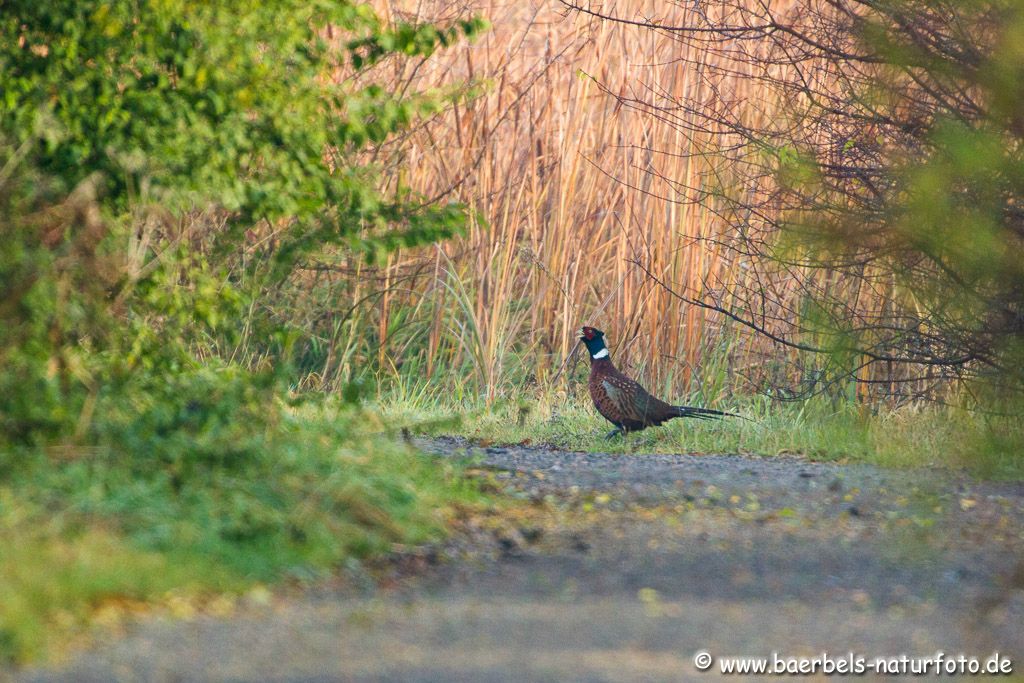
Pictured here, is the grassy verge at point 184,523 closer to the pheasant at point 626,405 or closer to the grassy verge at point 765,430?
the grassy verge at point 765,430

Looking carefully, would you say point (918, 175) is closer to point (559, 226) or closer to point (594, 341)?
point (594, 341)

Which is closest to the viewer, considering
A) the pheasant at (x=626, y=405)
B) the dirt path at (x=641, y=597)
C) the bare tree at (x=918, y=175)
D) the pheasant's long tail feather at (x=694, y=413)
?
the dirt path at (x=641, y=597)

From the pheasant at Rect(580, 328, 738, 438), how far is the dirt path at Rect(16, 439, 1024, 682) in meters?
1.62

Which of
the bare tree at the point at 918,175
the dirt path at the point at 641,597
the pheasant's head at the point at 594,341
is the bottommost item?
the dirt path at the point at 641,597

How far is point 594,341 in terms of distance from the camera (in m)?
7.76

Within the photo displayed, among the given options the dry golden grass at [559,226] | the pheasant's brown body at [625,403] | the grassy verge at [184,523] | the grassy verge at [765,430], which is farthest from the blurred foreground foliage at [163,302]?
the dry golden grass at [559,226]

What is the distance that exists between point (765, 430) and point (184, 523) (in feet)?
13.9

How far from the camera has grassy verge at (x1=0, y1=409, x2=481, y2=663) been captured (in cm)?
338

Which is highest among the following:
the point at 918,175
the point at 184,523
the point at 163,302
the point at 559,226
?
the point at 918,175

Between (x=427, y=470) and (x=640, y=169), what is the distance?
3.97m

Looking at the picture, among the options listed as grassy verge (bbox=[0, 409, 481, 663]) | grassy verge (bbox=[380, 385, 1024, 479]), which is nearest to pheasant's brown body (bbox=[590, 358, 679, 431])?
grassy verge (bbox=[380, 385, 1024, 479])

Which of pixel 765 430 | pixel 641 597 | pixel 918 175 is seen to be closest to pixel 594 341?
pixel 765 430

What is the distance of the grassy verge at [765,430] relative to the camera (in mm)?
6691

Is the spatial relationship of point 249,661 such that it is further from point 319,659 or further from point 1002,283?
point 1002,283
